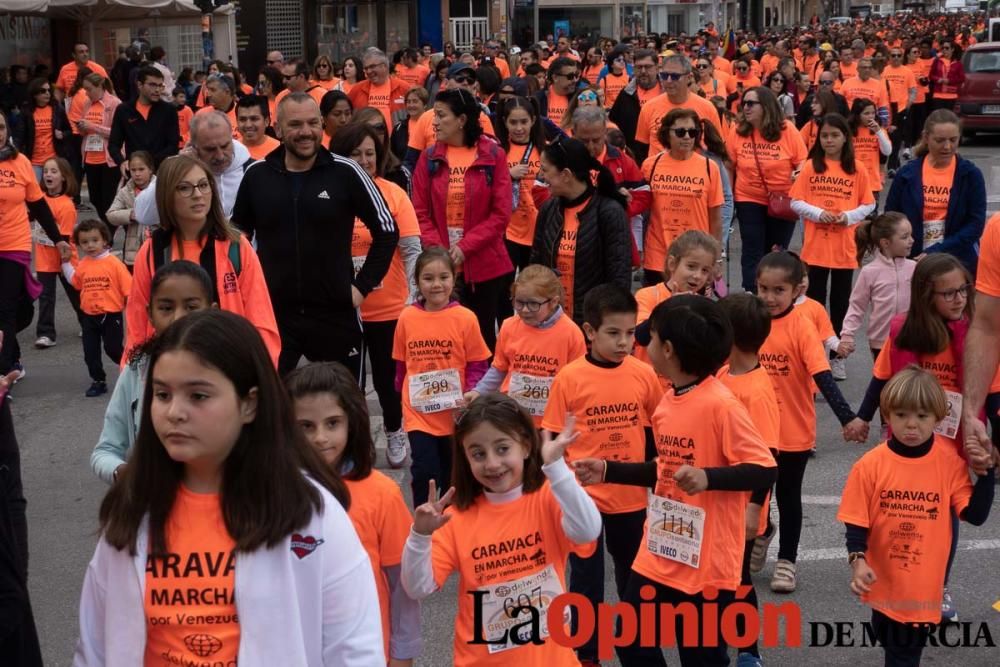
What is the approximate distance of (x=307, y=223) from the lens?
6.05 metres

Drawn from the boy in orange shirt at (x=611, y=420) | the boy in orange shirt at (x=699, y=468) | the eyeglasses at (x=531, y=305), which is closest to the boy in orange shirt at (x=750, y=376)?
the boy in orange shirt at (x=611, y=420)

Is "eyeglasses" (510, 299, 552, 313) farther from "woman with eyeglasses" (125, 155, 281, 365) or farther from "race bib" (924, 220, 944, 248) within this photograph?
"race bib" (924, 220, 944, 248)

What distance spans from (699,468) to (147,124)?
33.8 feet

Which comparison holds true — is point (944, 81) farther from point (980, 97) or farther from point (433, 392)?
point (433, 392)

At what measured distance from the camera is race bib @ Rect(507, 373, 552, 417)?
6.00 m

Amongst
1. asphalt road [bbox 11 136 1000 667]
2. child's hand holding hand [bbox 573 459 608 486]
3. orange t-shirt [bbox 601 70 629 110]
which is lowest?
asphalt road [bbox 11 136 1000 667]

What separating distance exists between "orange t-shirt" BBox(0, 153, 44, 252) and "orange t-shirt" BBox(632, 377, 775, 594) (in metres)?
5.99

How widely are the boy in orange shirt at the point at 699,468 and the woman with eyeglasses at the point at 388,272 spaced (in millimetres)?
2988

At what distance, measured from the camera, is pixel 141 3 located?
19.4 meters

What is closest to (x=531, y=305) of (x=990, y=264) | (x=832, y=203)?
(x=990, y=264)

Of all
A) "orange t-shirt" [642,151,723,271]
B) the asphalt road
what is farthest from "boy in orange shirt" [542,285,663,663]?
"orange t-shirt" [642,151,723,271]

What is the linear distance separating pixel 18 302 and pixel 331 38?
3351 centimetres

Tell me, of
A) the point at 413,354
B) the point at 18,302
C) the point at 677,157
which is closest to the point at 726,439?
the point at 413,354

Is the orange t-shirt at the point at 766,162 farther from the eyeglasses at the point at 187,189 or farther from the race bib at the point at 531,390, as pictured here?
the eyeglasses at the point at 187,189
